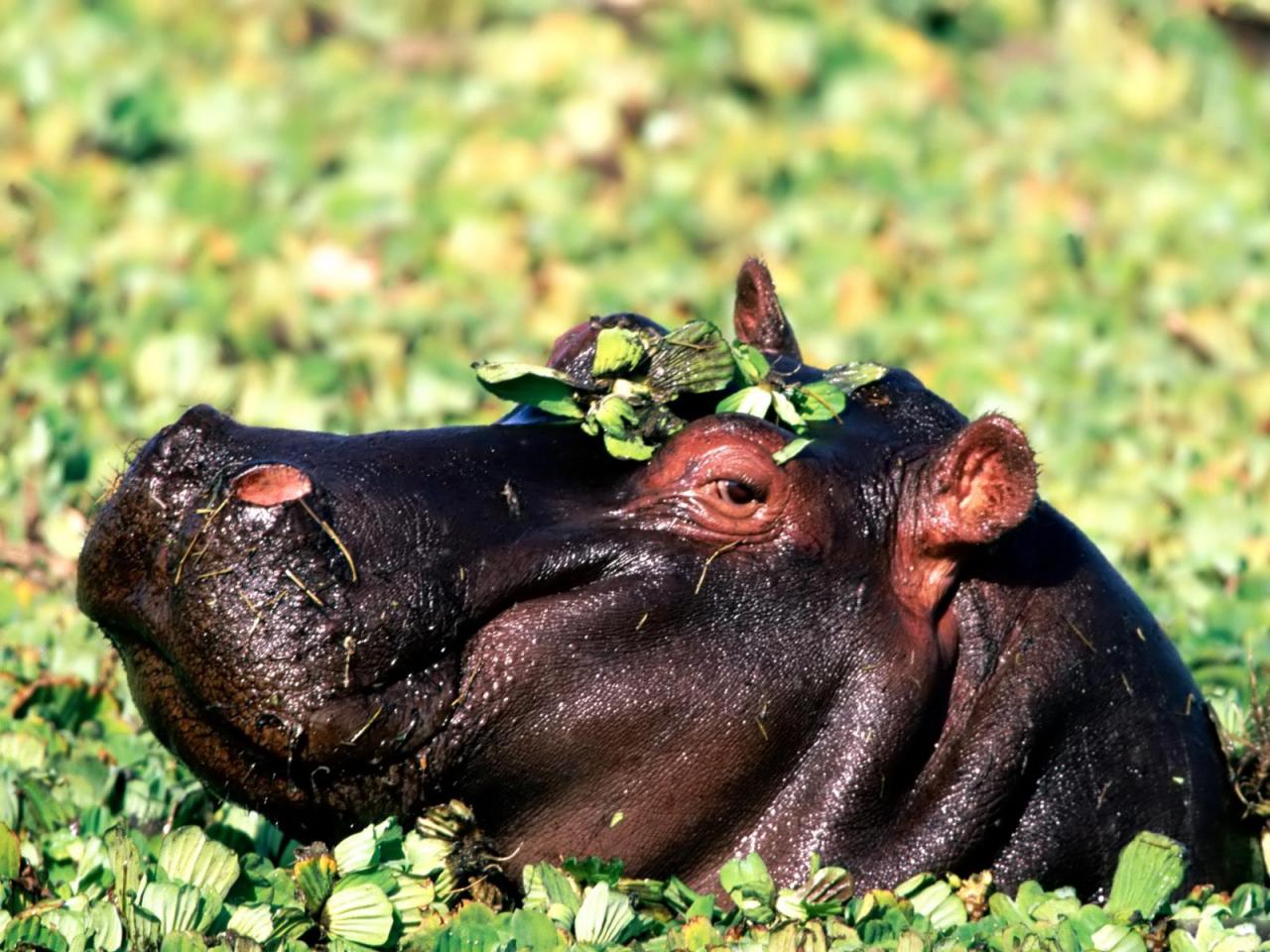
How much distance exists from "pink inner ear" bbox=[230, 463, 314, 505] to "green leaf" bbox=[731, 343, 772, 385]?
94 centimetres

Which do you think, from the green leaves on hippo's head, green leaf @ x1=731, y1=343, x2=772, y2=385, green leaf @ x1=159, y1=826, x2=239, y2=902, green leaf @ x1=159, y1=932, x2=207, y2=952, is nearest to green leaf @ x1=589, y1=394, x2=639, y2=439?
the green leaves on hippo's head

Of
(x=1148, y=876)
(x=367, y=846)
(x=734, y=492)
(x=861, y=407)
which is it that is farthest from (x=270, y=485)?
(x=1148, y=876)

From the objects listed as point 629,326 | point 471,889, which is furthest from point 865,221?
point 471,889

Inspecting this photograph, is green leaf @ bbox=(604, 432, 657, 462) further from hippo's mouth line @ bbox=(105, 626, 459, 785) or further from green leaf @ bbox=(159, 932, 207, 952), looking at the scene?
green leaf @ bbox=(159, 932, 207, 952)

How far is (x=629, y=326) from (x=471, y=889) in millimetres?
1099

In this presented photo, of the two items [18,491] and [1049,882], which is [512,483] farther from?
[18,491]

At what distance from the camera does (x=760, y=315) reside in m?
4.53

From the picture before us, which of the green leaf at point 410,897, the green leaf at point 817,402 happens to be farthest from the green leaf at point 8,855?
the green leaf at point 817,402

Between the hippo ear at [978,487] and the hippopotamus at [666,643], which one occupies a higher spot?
the hippo ear at [978,487]

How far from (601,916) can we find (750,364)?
111 cm

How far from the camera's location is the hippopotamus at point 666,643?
3.45 meters

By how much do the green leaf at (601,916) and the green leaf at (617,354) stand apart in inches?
37.4

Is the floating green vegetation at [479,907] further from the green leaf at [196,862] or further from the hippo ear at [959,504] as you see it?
the hippo ear at [959,504]

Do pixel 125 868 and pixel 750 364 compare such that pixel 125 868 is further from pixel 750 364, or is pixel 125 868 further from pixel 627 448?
pixel 750 364
